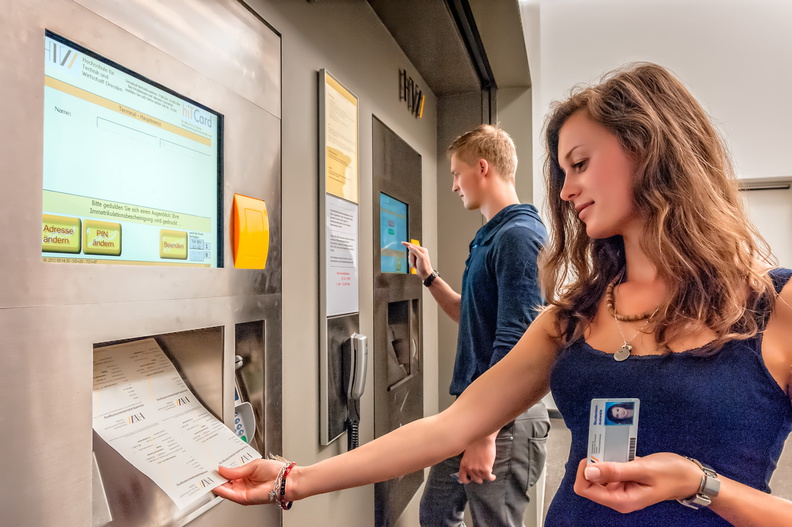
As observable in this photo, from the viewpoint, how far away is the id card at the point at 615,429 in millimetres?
749

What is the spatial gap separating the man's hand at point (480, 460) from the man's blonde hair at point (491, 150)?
922 millimetres

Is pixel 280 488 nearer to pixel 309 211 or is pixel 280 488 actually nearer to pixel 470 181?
pixel 309 211

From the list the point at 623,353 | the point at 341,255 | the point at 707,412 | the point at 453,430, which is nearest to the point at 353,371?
the point at 341,255

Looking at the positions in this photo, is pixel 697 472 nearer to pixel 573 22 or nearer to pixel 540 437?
pixel 540 437

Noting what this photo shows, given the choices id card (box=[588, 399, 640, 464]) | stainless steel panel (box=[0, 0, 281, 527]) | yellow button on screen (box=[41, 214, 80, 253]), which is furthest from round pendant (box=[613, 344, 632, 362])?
yellow button on screen (box=[41, 214, 80, 253])

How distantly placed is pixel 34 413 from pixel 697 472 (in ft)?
2.86

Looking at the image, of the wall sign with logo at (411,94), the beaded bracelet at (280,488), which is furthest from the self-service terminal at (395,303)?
the beaded bracelet at (280,488)

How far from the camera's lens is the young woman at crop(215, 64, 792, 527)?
78 centimetres

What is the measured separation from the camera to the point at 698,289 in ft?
2.82

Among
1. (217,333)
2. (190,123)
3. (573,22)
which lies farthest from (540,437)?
(573,22)

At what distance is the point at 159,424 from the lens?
2.85 feet

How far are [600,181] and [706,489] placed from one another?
50cm

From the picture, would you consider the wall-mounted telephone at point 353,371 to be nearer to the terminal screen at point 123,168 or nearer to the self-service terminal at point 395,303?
the self-service terminal at point 395,303

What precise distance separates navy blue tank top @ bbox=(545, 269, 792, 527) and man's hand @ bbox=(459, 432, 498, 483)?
692 mm
